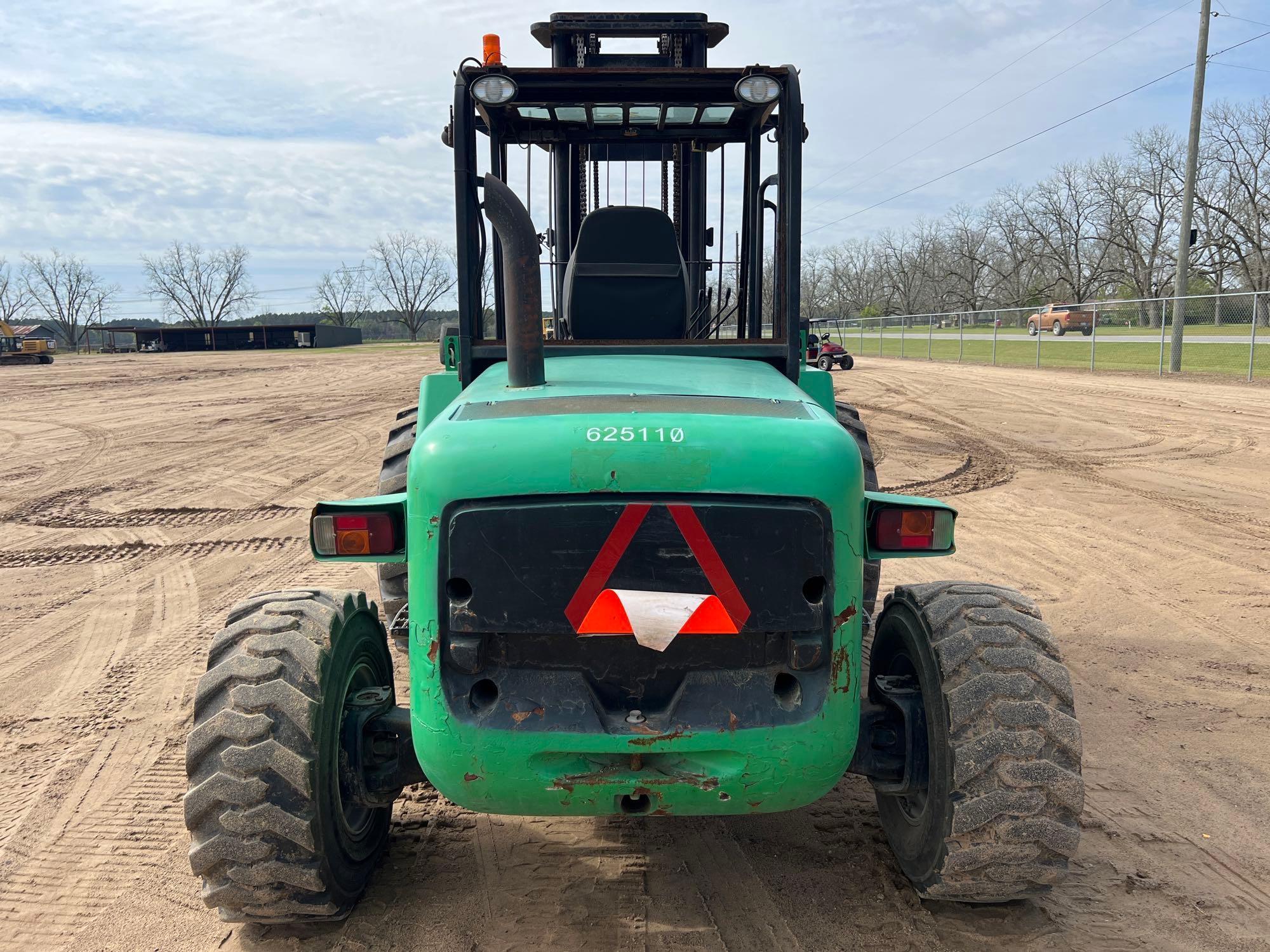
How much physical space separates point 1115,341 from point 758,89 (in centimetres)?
3635

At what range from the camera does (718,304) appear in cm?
472

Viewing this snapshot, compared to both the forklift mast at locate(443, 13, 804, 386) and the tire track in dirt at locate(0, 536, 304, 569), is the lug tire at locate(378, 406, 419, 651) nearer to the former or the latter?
the forklift mast at locate(443, 13, 804, 386)

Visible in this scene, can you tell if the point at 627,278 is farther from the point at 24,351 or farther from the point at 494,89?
the point at 24,351

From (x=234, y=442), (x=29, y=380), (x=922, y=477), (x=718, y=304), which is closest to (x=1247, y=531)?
(x=922, y=477)

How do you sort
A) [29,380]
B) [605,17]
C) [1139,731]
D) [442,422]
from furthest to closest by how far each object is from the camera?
[29,380] → [605,17] → [1139,731] → [442,422]

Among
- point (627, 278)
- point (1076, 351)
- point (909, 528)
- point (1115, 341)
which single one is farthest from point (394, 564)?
point (1115, 341)

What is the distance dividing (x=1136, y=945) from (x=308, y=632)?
2.77 meters

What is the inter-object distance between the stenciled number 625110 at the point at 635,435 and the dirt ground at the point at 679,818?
1598 mm

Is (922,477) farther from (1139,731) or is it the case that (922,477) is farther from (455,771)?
(455,771)

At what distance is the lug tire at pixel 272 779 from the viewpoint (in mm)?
2766

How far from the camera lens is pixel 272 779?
279 cm

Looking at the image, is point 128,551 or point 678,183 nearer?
point 678,183

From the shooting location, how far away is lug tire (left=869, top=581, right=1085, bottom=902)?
9.10 ft

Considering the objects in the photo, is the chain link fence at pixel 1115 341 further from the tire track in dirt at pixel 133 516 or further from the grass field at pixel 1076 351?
the tire track in dirt at pixel 133 516
